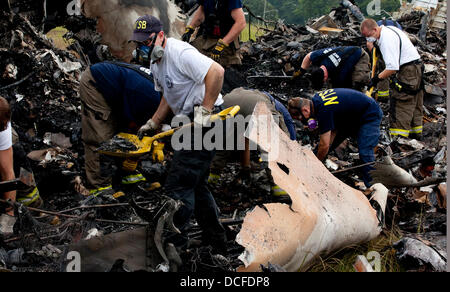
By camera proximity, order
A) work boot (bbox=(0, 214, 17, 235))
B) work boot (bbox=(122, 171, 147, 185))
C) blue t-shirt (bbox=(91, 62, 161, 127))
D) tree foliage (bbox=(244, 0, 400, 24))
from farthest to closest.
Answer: tree foliage (bbox=(244, 0, 400, 24)) < work boot (bbox=(122, 171, 147, 185)) < blue t-shirt (bbox=(91, 62, 161, 127)) < work boot (bbox=(0, 214, 17, 235))

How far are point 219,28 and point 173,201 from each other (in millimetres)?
3004

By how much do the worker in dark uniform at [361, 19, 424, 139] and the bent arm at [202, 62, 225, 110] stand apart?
11.0ft

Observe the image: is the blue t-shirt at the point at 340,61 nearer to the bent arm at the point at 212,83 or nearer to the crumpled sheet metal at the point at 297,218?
the crumpled sheet metal at the point at 297,218

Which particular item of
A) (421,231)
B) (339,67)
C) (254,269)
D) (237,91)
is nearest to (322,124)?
(237,91)

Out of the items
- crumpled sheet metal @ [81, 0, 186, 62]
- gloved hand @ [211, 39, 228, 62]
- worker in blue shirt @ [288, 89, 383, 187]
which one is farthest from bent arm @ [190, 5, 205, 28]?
worker in blue shirt @ [288, 89, 383, 187]

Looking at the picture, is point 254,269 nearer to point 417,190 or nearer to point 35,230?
point 35,230

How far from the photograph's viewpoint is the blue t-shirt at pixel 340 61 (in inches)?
217

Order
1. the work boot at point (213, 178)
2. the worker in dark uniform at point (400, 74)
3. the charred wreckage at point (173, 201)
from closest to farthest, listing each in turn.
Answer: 1. the charred wreckage at point (173, 201)
2. the work boot at point (213, 178)
3. the worker in dark uniform at point (400, 74)

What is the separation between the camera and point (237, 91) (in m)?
4.08

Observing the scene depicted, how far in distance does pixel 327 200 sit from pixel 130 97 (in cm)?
191

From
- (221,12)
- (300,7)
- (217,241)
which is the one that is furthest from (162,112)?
(300,7)

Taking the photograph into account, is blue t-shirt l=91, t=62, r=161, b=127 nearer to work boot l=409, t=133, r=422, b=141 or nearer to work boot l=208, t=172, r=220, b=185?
work boot l=208, t=172, r=220, b=185

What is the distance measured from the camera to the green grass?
2668 mm

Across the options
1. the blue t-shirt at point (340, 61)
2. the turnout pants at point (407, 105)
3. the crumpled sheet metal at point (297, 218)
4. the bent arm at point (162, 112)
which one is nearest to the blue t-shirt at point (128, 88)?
the bent arm at point (162, 112)
